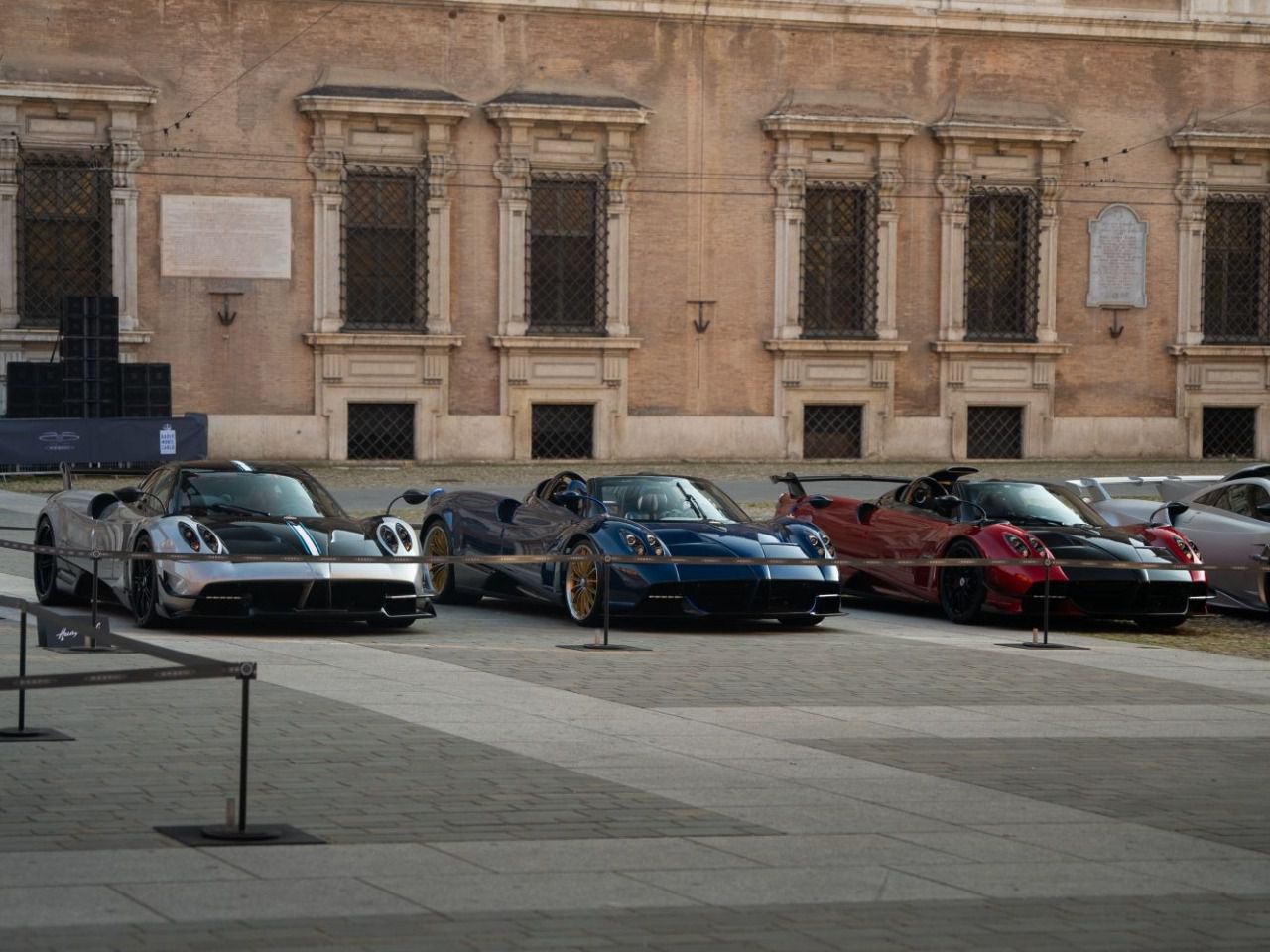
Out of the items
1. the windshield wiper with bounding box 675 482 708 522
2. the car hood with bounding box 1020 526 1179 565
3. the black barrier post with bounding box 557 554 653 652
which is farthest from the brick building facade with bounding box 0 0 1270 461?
the black barrier post with bounding box 557 554 653 652

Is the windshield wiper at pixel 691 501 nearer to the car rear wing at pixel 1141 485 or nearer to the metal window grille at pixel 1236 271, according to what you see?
the car rear wing at pixel 1141 485

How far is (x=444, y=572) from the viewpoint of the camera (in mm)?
18250

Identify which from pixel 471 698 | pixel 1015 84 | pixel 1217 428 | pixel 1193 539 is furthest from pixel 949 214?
pixel 471 698

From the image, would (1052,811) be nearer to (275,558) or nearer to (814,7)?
(275,558)

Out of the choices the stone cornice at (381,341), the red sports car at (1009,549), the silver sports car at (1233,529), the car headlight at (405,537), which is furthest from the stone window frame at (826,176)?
the car headlight at (405,537)

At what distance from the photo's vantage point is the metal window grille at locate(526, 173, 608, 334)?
39250mm

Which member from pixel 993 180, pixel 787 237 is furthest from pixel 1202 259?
pixel 787 237

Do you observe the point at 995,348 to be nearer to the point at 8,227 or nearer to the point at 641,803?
the point at 8,227

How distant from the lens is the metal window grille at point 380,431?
38.2 metres

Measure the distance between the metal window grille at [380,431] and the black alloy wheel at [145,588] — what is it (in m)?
23.1

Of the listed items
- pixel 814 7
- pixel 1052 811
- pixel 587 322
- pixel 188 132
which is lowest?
pixel 1052 811

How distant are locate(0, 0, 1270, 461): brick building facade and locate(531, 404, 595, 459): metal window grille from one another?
0.33 feet

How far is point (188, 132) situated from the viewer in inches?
1448

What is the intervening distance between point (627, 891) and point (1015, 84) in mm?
36376
